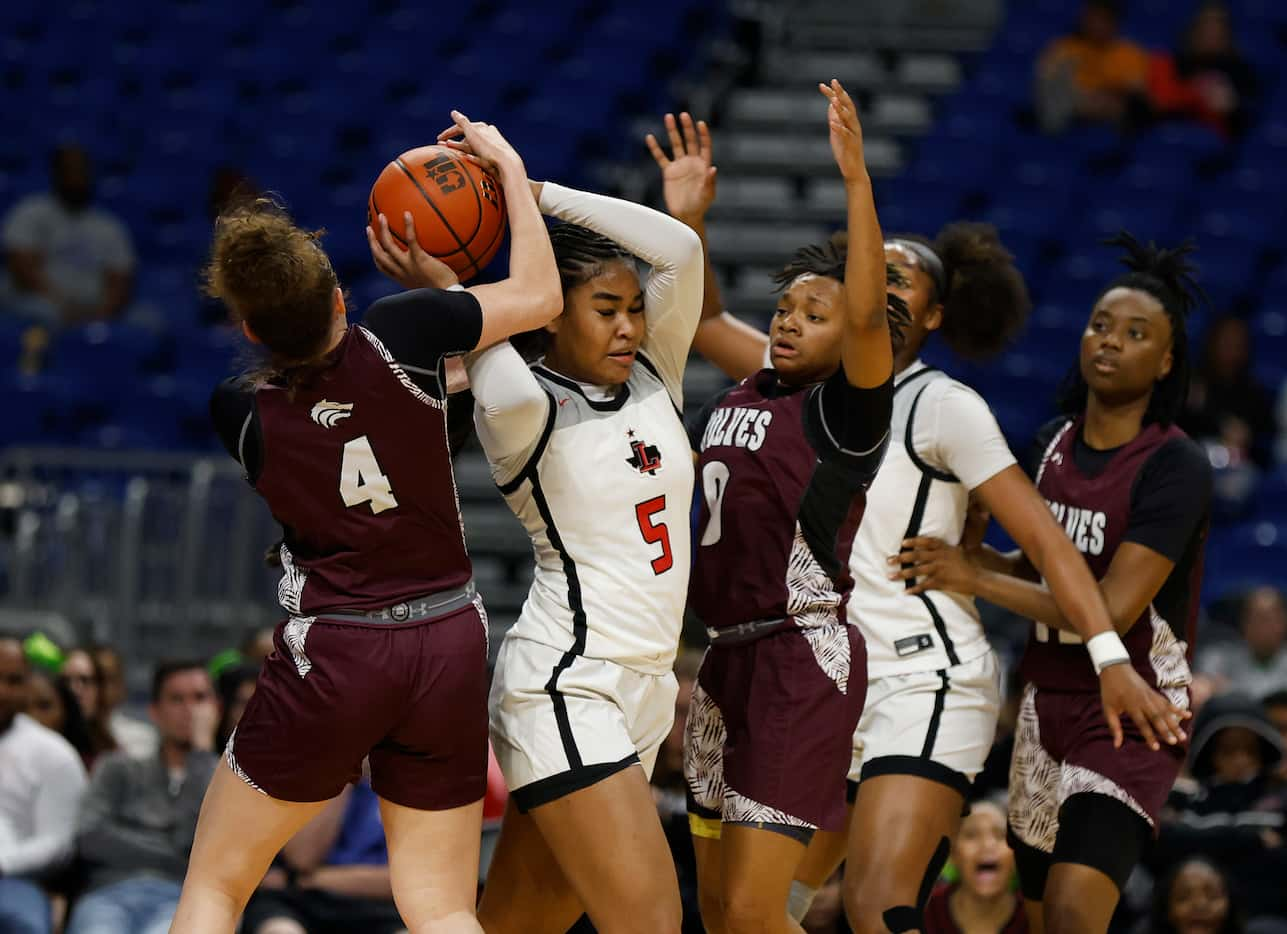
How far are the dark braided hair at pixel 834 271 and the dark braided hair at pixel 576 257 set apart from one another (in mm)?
423

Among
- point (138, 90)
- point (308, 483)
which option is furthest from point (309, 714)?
point (138, 90)

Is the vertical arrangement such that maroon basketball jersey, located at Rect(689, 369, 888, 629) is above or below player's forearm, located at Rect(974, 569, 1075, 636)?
above

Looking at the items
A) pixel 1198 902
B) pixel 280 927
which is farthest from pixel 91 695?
pixel 1198 902

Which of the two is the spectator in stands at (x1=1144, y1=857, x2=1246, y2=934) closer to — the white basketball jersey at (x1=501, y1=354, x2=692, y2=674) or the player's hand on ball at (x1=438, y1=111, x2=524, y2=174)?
the white basketball jersey at (x1=501, y1=354, x2=692, y2=674)

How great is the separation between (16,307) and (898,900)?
8.79 m

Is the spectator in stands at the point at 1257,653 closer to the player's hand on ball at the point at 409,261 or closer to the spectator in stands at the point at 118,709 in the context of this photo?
the spectator in stands at the point at 118,709

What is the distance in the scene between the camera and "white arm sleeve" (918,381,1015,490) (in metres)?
4.78

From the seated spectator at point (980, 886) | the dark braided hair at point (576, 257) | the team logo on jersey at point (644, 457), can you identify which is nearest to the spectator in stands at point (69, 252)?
the seated spectator at point (980, 886)

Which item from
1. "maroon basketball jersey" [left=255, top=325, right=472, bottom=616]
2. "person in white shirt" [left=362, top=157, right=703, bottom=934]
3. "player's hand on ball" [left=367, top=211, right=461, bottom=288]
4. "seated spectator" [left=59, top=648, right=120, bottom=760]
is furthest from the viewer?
"seated spectator" [left=59, top=648, right=120, bottom=760]

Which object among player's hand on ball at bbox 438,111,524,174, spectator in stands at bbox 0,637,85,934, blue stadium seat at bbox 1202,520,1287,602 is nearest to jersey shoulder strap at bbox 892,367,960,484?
player's hand on ball at bbox 438,111,524,174

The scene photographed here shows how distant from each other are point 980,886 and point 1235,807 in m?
1.16

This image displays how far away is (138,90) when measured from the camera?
44.6 feet

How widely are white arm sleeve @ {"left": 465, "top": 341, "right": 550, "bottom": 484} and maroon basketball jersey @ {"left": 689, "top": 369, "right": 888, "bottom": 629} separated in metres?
0.54

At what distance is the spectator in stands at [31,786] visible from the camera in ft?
24.5
